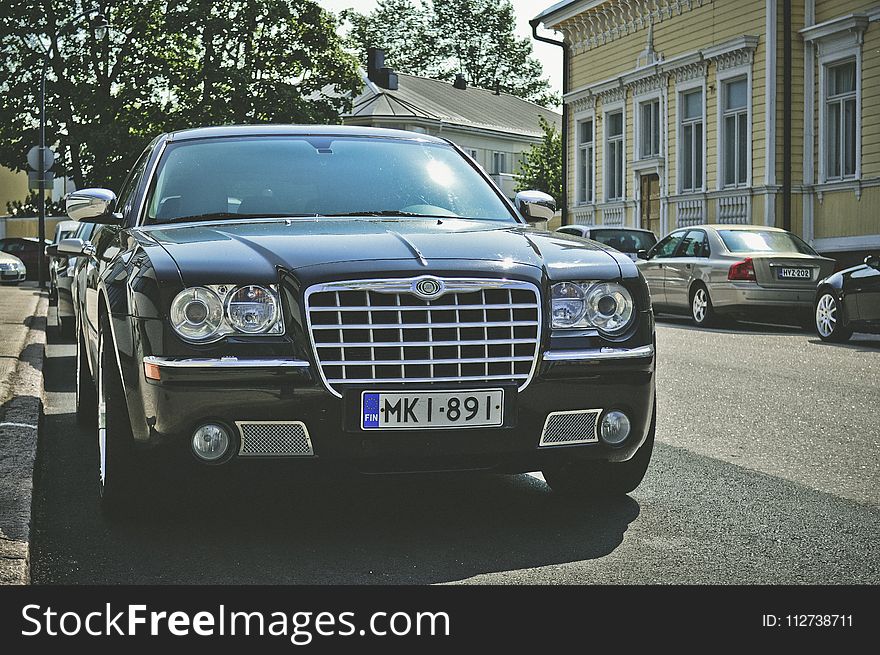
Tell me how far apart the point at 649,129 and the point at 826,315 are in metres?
17.8

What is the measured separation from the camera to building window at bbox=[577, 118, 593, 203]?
36.2 meters

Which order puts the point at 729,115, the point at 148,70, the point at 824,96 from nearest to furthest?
the point at 824,96 → the point at 729,115 → the point at 148,70

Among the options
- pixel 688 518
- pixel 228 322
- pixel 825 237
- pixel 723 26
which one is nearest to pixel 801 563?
pixel 688 518

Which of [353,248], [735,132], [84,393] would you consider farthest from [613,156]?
[353,248]

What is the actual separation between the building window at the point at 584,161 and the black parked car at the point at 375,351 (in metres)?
31.2

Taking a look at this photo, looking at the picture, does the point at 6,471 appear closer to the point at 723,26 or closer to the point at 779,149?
the point at 779,149

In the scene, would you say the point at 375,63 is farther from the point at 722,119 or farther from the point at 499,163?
the point at 722,119

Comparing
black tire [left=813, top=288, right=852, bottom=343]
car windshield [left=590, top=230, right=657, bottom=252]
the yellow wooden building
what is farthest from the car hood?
the yellow wooden building

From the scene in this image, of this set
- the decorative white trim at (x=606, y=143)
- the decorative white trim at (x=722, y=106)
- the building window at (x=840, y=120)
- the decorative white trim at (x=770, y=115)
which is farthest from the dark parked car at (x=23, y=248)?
the building window at (x=840, y=120)

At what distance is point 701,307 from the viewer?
757 inches

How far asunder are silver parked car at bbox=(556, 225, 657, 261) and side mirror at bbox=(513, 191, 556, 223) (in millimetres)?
16232

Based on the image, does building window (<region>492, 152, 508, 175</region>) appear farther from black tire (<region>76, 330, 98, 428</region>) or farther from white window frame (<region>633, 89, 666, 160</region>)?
black tire (<region>76, 330, 98, 428</region>)

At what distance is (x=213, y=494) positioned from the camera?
5.83 meters

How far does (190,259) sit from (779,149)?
940 inches
